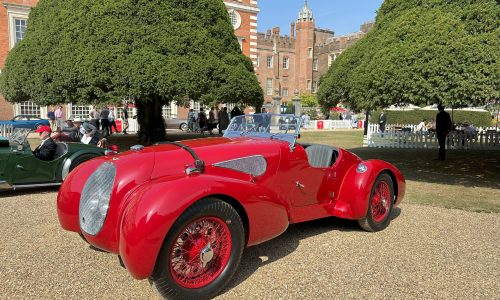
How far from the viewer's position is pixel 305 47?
61656 mm

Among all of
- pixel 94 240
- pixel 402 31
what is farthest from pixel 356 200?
pixel 402 31

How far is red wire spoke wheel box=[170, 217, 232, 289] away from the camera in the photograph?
9.86 ft

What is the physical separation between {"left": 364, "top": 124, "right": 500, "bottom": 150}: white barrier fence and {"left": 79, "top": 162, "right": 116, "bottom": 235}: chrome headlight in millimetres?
15113

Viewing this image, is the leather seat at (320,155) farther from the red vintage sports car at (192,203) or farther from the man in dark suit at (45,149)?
the man in dark suit at (45,149)

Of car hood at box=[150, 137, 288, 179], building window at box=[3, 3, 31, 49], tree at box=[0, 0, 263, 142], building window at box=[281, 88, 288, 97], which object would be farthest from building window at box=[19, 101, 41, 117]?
building window at box=[281, 88, 288, 97]

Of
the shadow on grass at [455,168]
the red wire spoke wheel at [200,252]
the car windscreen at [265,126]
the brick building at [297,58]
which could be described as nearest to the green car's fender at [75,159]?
the car windscreen at [265,126]

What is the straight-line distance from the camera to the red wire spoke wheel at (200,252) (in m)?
3.00

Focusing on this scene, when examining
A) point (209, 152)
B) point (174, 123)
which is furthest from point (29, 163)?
point (174, 123)

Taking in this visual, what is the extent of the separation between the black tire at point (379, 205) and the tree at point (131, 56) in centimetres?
719

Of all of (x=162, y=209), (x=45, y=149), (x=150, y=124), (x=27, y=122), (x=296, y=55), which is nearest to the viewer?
(x=162, y=209)

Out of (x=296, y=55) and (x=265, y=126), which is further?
(x=296, y=55)

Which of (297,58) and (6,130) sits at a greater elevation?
(297,58)

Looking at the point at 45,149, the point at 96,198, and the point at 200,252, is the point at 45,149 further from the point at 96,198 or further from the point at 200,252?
the point at 200,252

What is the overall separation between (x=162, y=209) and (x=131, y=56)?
29.8 feet
